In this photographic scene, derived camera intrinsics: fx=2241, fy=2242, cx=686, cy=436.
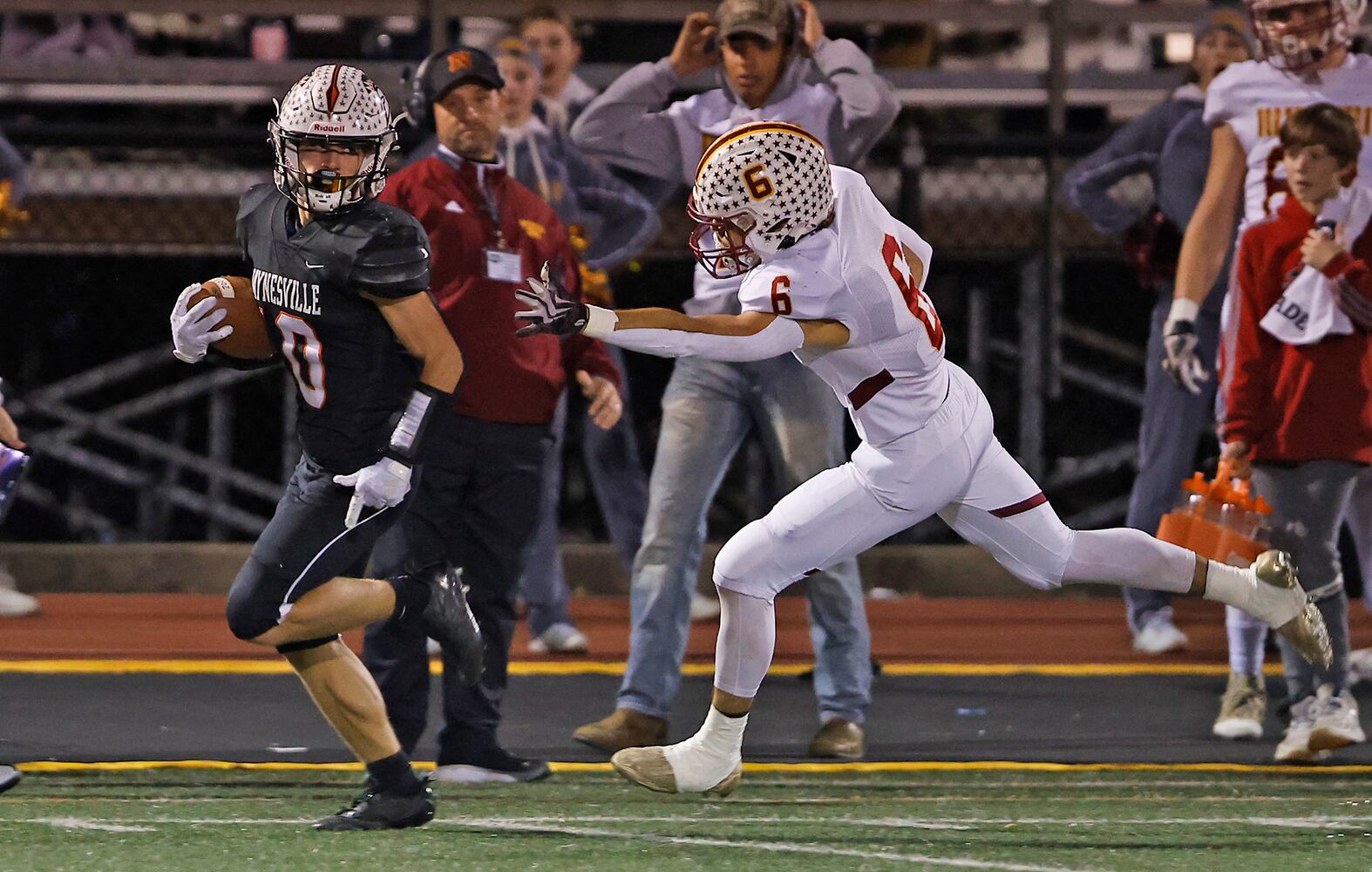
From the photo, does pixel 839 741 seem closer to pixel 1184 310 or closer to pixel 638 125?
pixel 1184 310

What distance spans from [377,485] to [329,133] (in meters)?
0.77

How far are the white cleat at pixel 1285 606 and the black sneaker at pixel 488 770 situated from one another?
1820 millimetres

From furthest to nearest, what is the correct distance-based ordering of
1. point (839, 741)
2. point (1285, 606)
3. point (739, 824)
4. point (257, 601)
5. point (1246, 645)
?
A: point (1246, 645)
point (839, 741)
point (1285, 606)
point (739, 824)
point (257, 601)

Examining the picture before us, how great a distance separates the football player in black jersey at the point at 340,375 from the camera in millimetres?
4824

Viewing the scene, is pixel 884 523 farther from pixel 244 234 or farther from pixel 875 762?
pixel 244 234

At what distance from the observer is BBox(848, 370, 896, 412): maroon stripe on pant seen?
16.1ft

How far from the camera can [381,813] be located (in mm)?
4848

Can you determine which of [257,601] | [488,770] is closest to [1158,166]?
[488,770]

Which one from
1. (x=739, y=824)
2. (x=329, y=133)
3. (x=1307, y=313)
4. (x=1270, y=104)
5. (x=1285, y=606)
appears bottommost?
(x=739, y=824)

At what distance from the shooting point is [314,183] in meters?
4.86

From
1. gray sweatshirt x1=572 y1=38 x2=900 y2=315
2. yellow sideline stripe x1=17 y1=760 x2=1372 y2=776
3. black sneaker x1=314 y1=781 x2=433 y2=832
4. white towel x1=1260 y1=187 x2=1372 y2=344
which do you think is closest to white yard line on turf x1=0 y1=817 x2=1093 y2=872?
black sneaker x1=314 y1=781 x2=433 y2=832

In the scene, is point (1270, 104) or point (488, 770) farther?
point (1270, 104)

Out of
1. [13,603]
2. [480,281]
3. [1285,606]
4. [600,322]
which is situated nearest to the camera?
[600,322]

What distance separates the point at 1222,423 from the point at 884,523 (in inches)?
61.9
